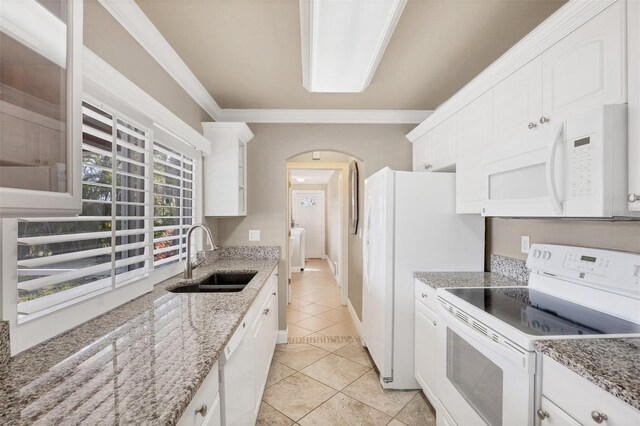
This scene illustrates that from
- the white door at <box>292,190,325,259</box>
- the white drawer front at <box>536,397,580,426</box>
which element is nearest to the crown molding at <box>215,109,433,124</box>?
the white drawer front at <box>536,397,580,426</box>

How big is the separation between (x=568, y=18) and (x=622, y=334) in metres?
1.28

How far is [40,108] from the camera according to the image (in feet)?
2.23

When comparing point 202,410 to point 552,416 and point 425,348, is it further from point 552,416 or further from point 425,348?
point 425,348

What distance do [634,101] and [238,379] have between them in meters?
1.91

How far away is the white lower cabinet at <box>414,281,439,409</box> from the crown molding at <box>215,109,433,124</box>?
179 centimetres

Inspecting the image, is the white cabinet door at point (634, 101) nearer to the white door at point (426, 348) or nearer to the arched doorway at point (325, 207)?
the white door at point (426, 348)

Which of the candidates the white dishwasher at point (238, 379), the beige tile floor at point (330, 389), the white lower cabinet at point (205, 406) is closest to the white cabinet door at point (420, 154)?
the beige tile floor at point (330, 389)

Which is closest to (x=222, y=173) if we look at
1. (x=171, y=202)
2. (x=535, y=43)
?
(x=171, y=202)

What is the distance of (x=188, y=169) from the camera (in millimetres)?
Result: 2518

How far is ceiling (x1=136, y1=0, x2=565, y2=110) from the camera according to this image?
1576mm

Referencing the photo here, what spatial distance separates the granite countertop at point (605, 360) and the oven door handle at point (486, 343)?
0.08 meters

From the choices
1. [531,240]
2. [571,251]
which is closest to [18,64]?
[571,251]

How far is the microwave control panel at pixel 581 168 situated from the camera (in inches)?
44.1

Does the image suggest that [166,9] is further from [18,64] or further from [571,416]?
[571,416]
